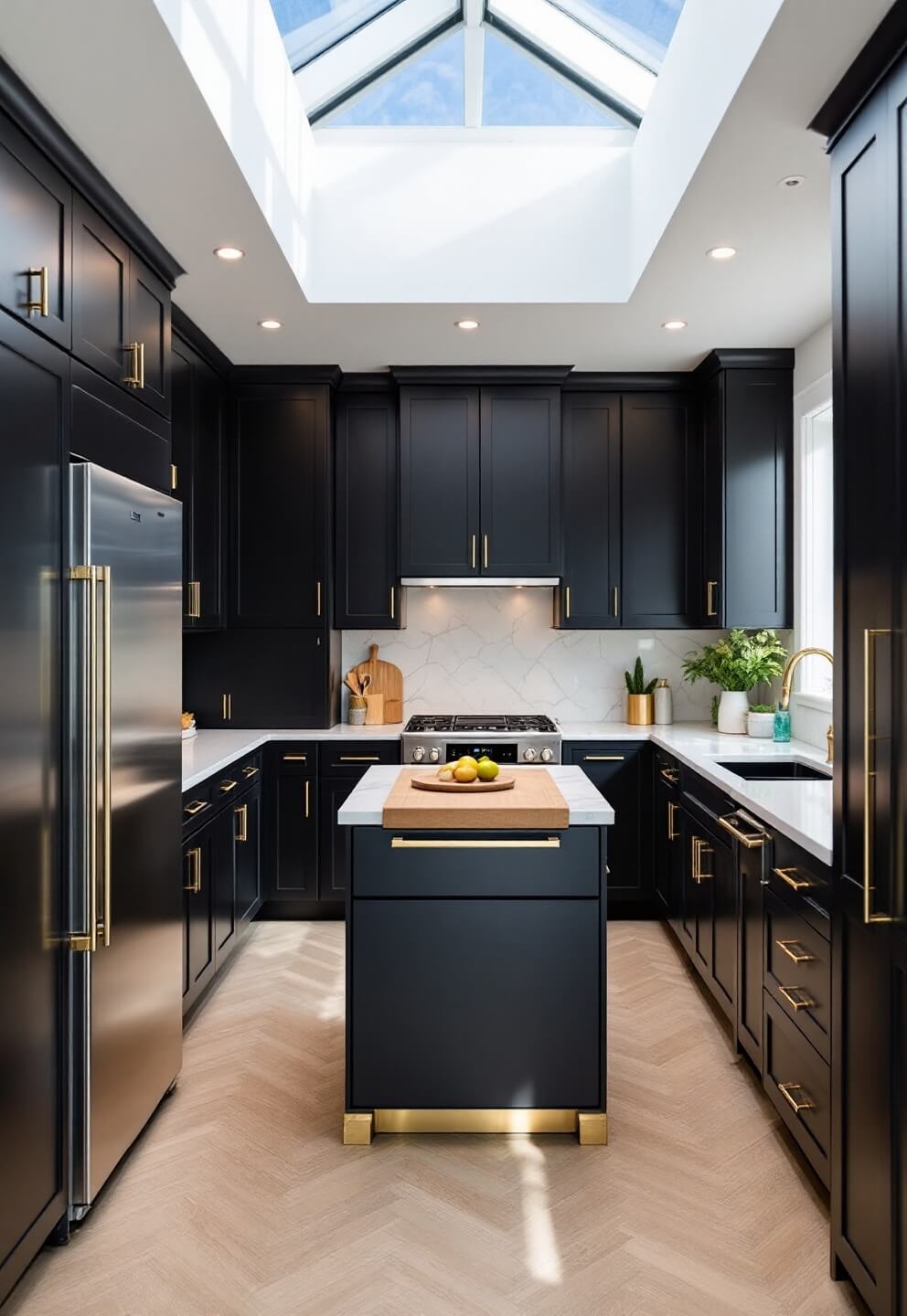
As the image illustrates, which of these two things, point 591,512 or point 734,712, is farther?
point 591,512

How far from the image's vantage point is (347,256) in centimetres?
365

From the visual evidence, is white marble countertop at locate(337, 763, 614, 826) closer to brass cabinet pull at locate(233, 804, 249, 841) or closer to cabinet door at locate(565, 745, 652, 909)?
brass cabinet pull at locate(233, 804, 249, 841)

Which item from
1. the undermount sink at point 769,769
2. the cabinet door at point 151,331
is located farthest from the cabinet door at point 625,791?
the cabinet door at point 151,331

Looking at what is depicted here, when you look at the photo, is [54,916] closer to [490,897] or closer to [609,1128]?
[490,897]

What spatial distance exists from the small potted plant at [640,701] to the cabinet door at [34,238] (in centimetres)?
340

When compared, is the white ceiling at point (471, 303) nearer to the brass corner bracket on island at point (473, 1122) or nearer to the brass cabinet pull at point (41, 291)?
the brass cabinet pull at point (41, 291)

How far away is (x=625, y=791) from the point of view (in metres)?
4.55

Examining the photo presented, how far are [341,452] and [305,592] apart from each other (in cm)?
74

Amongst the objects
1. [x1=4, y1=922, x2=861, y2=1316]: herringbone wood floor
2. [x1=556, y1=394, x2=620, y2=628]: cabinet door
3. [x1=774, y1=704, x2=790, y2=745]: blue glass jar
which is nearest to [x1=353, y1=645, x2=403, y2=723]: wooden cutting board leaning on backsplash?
[x1=556, y1=394, x2=620, y2=628]: cabinet door

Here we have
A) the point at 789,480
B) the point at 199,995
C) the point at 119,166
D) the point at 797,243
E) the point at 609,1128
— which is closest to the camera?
the point at 119,166

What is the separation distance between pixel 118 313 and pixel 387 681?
8.94 ft

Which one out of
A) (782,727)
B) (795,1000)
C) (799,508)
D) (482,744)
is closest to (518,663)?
(482,744)

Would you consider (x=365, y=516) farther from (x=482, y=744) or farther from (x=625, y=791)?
(x=625, y=791)

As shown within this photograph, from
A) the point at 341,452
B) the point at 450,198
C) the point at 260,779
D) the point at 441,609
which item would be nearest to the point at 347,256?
the point at 450,198
